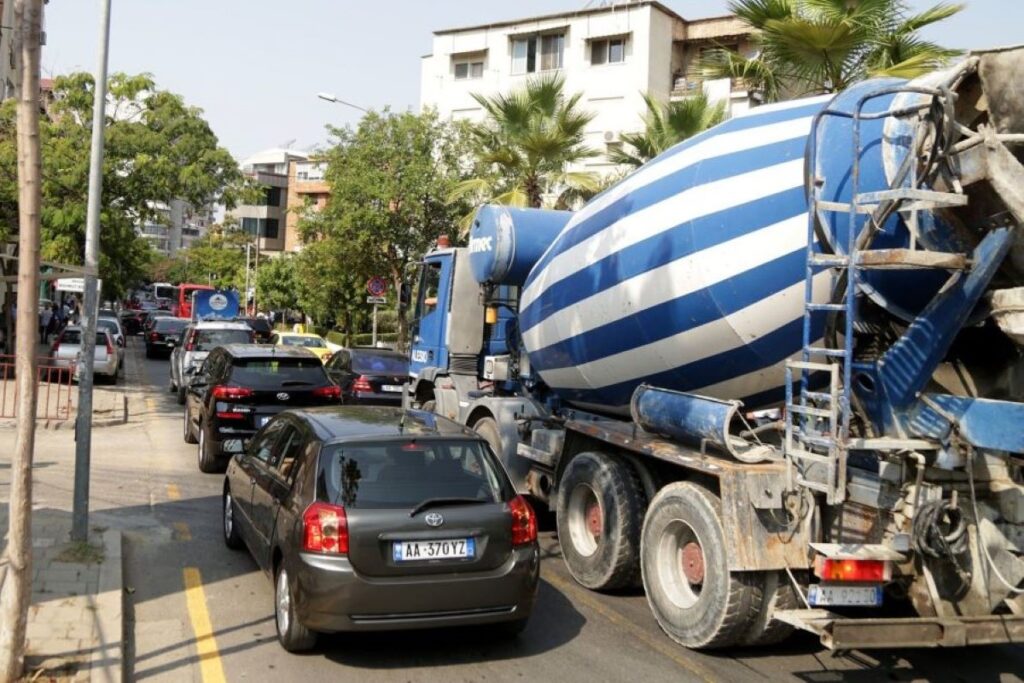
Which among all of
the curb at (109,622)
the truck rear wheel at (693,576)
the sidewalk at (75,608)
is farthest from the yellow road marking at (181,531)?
the truck rear wheel at (693,576)

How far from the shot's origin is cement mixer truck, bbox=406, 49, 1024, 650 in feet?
16.6

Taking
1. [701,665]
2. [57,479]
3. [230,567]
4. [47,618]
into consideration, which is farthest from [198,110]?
[701,665]

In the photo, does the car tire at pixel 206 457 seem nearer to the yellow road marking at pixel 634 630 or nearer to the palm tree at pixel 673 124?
the yellow road marking at pixel 634 630

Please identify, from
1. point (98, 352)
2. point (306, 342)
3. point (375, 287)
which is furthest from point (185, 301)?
point (375, 287)

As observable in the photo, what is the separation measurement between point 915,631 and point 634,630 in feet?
6.90

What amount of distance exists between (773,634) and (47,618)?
4.64 metres

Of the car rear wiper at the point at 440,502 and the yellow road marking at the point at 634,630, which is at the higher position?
the car rear wiper at the point at 440,502

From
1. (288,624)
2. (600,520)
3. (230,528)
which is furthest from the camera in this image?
(230,528)

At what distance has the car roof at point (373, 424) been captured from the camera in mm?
6211

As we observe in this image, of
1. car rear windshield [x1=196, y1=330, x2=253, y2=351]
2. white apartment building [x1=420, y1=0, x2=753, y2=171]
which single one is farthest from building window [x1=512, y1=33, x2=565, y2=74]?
car rear windshield [x1=196, y1=330, x2=253, y2=351]

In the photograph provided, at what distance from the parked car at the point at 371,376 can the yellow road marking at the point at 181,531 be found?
6.83 meters

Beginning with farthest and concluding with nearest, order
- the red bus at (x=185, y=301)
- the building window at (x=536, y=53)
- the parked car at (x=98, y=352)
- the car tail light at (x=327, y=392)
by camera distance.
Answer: the red bus at (x=185, y=301) → the building window at (x=536, y=53) → the parked car at (x=98, y=352) → the car tail light at (x=327, y=392)

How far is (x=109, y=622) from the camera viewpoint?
19.5ft

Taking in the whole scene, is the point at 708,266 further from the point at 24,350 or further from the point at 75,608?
the point at 75,608
